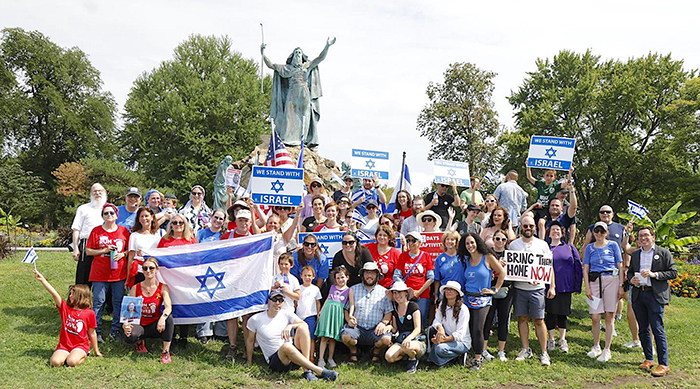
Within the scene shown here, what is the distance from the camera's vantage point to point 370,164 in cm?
1204

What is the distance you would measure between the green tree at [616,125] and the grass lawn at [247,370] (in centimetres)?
2350

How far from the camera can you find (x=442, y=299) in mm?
7406

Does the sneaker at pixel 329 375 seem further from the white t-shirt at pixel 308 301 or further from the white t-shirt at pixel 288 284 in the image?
the white t-shirt at pixel 288 284

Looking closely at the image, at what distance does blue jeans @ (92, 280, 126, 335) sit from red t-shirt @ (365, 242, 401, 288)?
3.54m

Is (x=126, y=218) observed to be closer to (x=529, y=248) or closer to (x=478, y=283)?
(x=478, y=283)

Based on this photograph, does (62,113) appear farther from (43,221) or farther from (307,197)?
(307,197)

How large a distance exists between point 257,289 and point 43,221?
3483 cm

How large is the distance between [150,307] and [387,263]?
319 centimetres

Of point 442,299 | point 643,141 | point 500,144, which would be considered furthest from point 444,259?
point 643,141

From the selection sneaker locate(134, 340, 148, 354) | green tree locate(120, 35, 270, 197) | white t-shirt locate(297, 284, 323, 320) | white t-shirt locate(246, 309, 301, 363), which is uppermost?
green tree locate(120, 35, 270, 197)

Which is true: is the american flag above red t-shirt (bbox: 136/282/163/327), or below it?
above

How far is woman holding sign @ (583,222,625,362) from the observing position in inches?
319

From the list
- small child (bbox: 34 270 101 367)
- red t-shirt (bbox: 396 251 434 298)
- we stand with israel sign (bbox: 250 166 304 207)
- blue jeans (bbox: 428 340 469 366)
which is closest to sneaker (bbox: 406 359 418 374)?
blue jeans (bbox: 428 340 469 366)

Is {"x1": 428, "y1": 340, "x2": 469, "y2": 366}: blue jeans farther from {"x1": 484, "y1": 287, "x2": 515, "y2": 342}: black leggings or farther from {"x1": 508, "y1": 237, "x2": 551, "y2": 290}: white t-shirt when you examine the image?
{"x1": 508, "y1": 237, "x2": 551, "y2": 290}: white t-shirt
